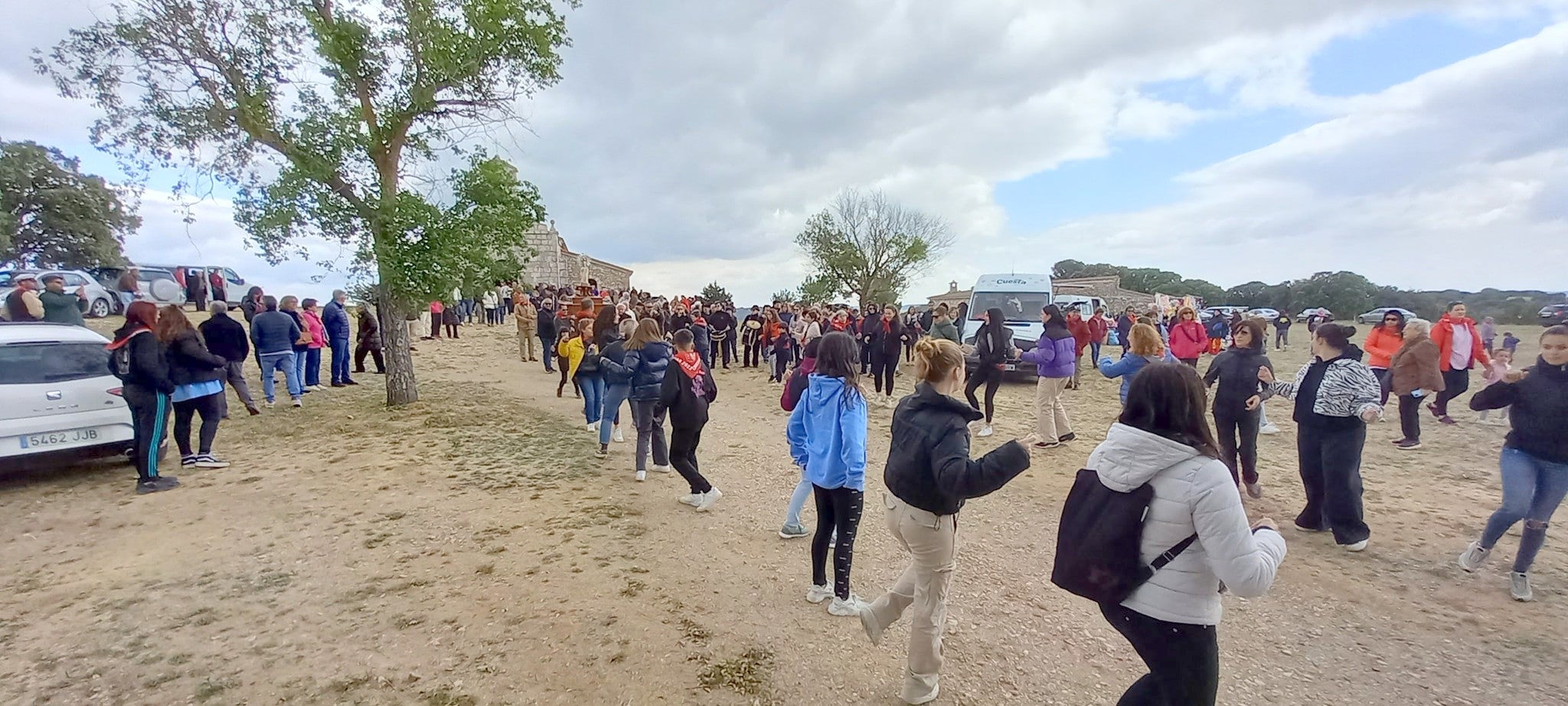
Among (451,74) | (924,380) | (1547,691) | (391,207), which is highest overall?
(451,74)

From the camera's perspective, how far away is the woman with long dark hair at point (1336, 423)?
4.55 m

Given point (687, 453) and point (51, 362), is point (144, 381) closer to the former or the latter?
point (51, 362)

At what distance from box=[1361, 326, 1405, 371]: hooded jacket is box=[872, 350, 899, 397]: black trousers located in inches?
257

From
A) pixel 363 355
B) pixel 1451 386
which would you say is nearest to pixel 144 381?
pixel 363 355

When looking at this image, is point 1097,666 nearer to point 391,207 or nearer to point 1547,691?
point 1547,691

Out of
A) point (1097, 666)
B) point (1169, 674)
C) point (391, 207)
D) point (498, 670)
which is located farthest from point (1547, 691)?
point (391, 207)

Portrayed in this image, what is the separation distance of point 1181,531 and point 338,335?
1275cm

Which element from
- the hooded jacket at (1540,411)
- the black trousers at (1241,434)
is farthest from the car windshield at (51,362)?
the hooded jacket at (1540,411)

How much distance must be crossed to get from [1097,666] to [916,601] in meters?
1.25

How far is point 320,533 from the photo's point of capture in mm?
5031

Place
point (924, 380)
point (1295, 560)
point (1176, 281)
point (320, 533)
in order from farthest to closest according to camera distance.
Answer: point (1176, 281) < point (320, 533) < point (1295, 560) < point (924, 380)

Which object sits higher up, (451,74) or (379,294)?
(451,74)

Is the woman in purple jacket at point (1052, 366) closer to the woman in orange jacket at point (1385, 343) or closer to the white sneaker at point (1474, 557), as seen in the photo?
the white sneaker at point (1474, 557)

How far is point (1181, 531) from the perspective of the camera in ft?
6.57
